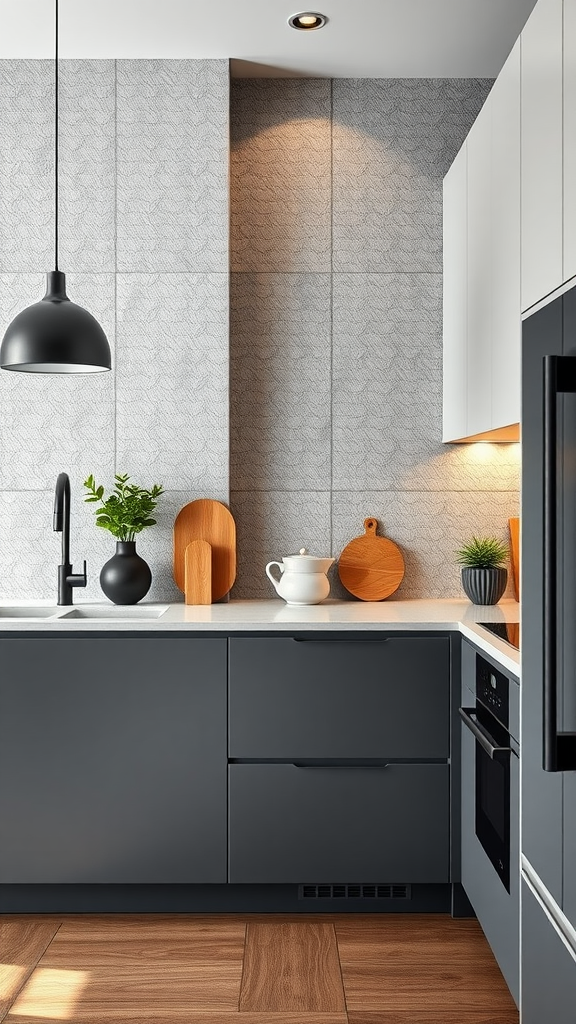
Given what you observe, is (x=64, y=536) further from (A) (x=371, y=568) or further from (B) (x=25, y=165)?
(B) (x=25, y=165)

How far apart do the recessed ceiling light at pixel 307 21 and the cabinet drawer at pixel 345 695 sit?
1.97 metres

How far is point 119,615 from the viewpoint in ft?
9.84

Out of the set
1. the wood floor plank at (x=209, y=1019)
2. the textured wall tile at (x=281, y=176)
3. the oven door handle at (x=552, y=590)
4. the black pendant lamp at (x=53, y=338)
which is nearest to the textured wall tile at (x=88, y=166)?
the textured wall tile at (x=281, y=176)

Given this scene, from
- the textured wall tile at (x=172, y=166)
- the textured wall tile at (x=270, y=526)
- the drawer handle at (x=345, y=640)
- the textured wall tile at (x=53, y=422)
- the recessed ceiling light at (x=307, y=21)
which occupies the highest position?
the recessed ceiling light at (x=307, y=21)

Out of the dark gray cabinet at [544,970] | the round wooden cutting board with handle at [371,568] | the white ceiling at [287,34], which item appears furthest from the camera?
the round wooden cutting board with handle at [371,568]

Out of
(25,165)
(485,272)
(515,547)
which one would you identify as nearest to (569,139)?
(485,272)

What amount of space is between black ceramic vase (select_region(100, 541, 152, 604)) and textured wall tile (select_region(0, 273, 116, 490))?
1.09ft

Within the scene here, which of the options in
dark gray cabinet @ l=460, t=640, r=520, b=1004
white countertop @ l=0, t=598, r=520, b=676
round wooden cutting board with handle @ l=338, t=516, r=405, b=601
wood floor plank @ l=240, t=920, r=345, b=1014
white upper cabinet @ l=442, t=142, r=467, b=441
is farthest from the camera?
round wooden cutting board with handle @ l=338, t=516, r=405, b=601

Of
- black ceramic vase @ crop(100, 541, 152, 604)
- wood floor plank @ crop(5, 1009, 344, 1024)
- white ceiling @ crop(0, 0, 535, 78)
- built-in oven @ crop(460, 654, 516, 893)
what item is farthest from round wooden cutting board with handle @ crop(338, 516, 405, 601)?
white ceiling @ crop(0, 0, 535, 78)

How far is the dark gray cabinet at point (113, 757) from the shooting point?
2699 millimetres

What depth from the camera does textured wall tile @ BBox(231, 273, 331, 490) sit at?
11.0 ft

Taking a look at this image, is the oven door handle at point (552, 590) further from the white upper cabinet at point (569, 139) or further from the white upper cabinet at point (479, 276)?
the white upper cabinet at point (479, 276)

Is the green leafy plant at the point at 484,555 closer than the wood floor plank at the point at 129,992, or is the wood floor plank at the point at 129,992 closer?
the wood floor plank at the point at 129,992

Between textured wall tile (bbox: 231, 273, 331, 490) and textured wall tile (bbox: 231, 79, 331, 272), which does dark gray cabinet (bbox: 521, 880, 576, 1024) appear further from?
textured wall tile (bbox: 231, 79, 331, 272)
